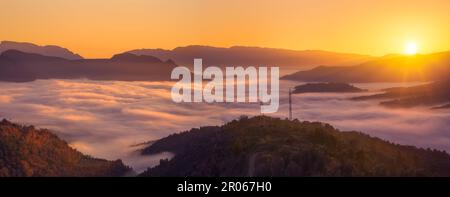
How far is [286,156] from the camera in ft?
123

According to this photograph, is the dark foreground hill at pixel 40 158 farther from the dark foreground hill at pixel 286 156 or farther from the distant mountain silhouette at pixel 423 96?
the distant mountain silhouette at pixel 423 96

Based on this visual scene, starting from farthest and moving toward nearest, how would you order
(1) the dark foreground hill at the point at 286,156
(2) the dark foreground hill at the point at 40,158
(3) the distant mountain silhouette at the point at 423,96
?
1. (3) the distant mountain silhouette at the point at 423,96
2. (2) the dark foreground hill at the point at 40,158
3. (1) the dark foreground hill at the point at 286,156

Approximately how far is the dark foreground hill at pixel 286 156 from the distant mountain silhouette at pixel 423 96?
12507 cm

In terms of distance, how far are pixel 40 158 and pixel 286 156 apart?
3550cm

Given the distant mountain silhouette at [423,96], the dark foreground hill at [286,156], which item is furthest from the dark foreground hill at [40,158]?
the distant mountain silhouette at [423,96]

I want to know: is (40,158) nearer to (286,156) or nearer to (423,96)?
(286,156)

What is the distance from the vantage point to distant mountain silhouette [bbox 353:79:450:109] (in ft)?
580

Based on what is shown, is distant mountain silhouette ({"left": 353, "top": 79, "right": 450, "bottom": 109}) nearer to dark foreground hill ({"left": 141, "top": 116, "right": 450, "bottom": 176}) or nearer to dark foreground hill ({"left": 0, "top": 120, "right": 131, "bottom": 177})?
dark foreground hill ({"left": 141, "top": 116, "right": 450, "bottom": 176})

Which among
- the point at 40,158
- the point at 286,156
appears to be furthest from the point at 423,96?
the point at 286,156

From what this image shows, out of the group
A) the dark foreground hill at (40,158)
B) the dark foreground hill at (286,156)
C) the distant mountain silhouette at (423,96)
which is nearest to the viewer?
the dark foreground hill at (286,156)

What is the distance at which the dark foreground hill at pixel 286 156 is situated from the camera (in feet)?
119

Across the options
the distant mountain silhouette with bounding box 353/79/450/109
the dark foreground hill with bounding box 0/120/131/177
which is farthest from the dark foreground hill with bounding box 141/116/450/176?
the distant mountain silhouette with bounding box 353/79/450/109

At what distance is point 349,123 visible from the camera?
454 ft
